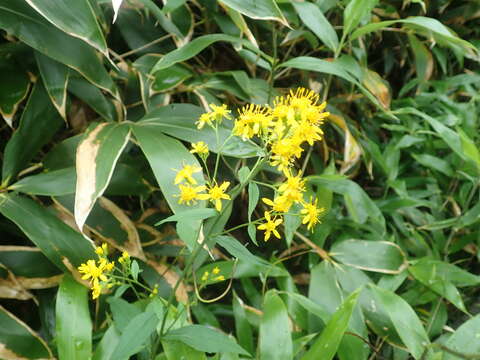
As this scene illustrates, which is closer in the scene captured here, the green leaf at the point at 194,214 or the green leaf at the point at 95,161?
the green leaf at the point at 194,214

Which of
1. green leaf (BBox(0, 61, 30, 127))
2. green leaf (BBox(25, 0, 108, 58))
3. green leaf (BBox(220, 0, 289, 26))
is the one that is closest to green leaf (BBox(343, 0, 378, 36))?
green leaf (BBox(220, 0, 289, 26))

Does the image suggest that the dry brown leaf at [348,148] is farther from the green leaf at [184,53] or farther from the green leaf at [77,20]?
the green leaf at [77,20]

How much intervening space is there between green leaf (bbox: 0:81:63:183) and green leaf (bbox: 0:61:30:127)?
16 mm

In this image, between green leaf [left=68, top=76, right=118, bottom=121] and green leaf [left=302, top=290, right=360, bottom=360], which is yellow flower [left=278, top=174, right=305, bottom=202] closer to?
green leaf [left=302, top=290, right=360, bottom=360]

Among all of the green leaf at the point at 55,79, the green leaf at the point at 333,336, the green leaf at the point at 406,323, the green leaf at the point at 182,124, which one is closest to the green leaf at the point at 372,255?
the green leaf at the point at 406,323

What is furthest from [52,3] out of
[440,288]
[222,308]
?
[440,288]

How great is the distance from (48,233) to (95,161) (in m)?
0.13

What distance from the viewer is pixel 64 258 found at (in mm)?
670

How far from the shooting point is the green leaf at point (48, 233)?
2.18ft

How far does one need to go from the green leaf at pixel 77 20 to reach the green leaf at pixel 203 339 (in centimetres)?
37

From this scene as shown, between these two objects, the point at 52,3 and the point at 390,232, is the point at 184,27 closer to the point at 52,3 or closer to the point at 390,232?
the point at 52,3

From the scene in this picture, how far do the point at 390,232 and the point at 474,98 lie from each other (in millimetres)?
392

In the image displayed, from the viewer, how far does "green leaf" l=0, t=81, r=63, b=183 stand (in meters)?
0.73

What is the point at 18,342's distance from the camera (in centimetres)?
66
